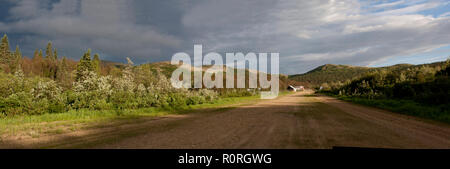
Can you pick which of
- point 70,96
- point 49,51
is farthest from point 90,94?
point 49,51

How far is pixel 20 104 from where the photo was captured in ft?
37.3

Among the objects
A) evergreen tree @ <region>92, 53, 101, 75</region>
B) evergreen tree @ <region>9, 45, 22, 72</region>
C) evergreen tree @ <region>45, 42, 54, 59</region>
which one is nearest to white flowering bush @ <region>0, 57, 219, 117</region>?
evergreen tree @ <region>92, 53, 101, 75</region>

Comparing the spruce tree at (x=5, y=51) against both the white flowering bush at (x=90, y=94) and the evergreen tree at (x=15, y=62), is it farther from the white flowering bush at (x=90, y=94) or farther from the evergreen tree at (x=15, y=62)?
the white flowering bush at (x=90, y=94)

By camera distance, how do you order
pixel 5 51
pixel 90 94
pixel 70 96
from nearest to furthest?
pixel 70 96, pixel 90 94, pixel 5 51

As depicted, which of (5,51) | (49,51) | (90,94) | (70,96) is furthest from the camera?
(49,51)

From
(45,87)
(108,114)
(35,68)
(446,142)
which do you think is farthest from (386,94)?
(35,68)

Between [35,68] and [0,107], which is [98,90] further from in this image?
[35,68]

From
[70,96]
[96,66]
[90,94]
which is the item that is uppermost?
[96,66]

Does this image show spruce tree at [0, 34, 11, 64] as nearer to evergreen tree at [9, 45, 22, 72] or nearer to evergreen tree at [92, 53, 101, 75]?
evergreen tree at [9, 45, 22, 72]

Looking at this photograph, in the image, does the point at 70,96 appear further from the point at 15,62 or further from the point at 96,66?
the point at 15,62

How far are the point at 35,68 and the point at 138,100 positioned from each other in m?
103

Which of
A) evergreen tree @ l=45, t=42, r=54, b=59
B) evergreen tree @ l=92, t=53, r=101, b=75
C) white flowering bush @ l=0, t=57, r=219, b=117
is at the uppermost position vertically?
evergreen tree @ l=45, t=42, r=54, b=59

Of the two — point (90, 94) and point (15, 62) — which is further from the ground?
point (15, 62)
